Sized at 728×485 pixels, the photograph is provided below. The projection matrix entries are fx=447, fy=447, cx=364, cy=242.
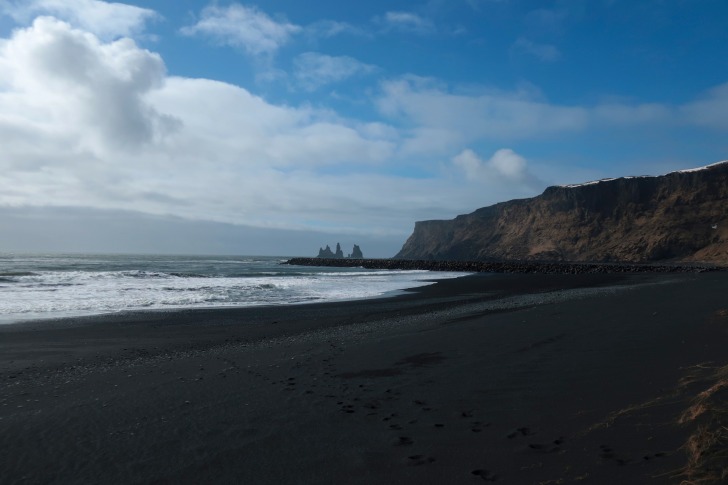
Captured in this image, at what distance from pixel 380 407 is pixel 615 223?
93.5m

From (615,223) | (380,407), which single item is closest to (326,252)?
(615,223)

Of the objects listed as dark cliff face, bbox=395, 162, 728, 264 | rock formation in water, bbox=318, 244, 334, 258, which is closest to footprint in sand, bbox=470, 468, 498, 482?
dark cliff face, bbox=395, 162, 728, 264

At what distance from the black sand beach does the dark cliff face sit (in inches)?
2440

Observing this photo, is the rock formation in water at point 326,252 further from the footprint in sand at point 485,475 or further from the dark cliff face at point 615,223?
the footprint in sand at point 485,475

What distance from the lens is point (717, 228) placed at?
68.1 meters

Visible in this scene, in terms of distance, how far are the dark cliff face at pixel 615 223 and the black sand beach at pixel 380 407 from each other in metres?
62.0

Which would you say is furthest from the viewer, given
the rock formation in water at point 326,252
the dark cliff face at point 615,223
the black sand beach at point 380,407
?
the rock formation in water at point 326,252

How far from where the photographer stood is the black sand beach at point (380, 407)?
371 cm

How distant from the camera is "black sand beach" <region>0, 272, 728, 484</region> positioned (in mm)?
3705

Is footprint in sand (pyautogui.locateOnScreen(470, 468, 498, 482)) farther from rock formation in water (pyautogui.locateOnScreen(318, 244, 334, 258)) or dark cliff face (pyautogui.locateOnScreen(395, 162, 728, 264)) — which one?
rock formation in water (pyautogui.locateOnScreen(318, 244, 334, 258))

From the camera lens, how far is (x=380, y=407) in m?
5.35

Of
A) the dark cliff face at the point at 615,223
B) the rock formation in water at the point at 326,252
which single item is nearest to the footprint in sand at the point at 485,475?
the dark cliff face at the point at 615,223

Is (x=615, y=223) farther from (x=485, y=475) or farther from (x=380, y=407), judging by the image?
(x=485, y=475)

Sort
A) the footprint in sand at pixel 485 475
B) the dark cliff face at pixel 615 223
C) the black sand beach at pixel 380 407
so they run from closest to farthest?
the footprint in sand at pixel 485 475 < the black sand beach at pixel 380 407 < the dark cliff face at pixel 615 223
